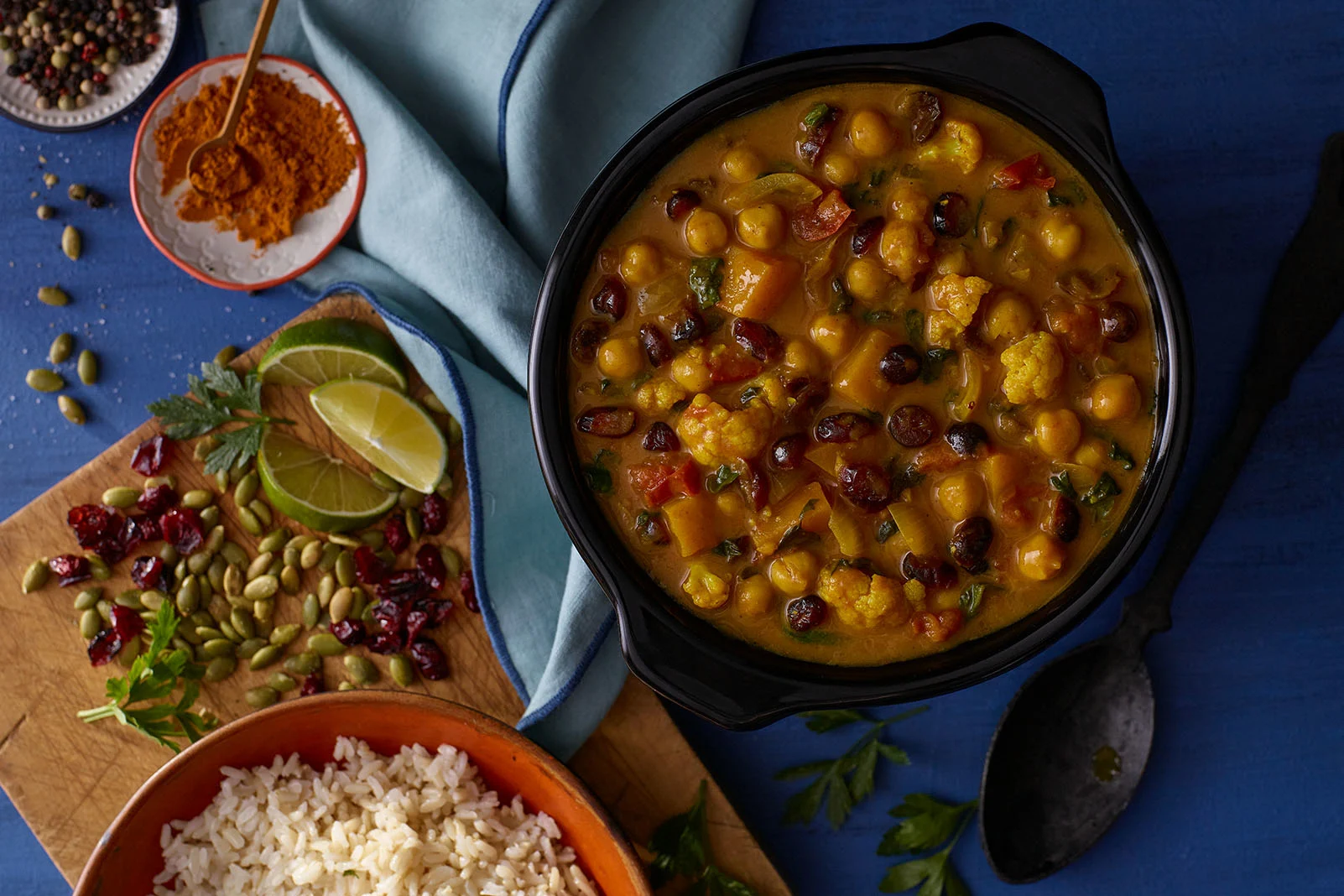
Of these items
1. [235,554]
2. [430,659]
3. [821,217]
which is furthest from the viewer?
[235,554]

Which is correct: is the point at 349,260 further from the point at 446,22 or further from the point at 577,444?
the point at 577,444

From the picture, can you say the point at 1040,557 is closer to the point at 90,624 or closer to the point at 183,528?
the point at 183,528

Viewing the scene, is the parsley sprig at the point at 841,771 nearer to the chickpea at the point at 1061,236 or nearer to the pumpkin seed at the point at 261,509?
the chickpea at the point at 1061,236

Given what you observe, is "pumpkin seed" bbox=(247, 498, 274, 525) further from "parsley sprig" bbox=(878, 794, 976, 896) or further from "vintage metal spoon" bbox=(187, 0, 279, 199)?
"parsley sprig" bbox=(878, 794, 976, 896)

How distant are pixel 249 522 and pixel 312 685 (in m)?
0.55

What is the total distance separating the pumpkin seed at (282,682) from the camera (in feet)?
11.4

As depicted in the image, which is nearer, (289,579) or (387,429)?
(387,429)

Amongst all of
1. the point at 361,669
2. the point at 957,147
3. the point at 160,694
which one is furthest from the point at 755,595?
the point at 160,694

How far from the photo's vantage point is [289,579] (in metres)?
3.51

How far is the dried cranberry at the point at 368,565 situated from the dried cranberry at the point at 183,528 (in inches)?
20.4

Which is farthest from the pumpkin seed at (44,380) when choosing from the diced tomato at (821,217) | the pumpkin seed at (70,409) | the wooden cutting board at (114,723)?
the diced tomato at (821,217)

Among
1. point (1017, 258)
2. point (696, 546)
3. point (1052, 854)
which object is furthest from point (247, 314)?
point (1052, 854)

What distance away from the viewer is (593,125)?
11.3ft

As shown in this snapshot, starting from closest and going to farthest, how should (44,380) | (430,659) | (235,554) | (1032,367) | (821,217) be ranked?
(1032,367) → (821,217) → (430,659) → (235,554) → (44,380)
